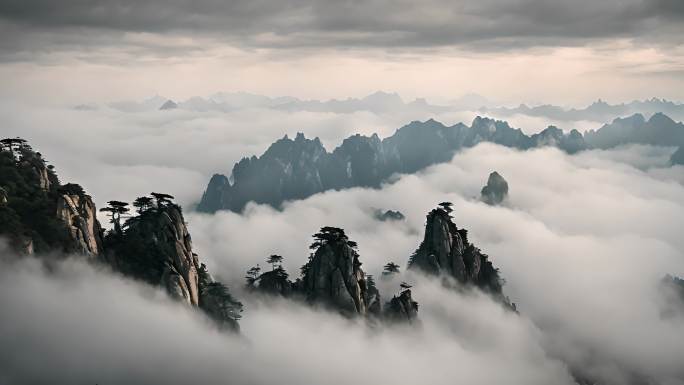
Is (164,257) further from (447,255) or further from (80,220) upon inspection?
(447,255)

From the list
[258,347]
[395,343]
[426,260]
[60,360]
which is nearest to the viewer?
[60,360]

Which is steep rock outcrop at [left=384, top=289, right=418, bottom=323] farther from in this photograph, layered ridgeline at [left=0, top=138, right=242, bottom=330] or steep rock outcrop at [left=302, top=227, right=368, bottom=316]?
layered ridgeline at [left=0, top=138, right=242, bottom=330]

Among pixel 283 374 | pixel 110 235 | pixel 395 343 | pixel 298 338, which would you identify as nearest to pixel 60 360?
pixel 110 235

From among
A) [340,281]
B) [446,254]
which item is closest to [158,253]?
[340,281]

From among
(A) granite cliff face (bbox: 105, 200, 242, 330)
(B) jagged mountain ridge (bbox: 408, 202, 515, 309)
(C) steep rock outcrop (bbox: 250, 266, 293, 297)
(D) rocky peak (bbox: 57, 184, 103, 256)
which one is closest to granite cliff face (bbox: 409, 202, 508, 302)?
(B) jagged mountain ridge (bbox: 408, 202, 515, 309)

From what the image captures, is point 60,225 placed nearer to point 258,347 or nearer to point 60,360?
point 60,360

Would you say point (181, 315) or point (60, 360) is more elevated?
point (181, 315)
